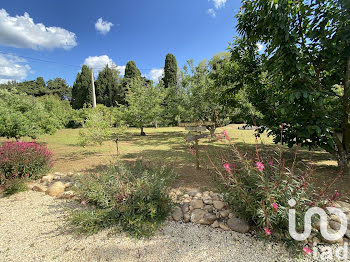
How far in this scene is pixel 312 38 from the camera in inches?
118

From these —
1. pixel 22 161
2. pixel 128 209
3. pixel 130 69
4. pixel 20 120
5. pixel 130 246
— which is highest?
pixel 130 69

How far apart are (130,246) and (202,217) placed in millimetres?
1017

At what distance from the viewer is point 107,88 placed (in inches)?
1042

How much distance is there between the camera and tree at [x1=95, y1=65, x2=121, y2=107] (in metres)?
25.6

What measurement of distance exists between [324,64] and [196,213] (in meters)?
3.66

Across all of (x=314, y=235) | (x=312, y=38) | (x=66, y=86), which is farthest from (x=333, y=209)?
(x=66, y=86)

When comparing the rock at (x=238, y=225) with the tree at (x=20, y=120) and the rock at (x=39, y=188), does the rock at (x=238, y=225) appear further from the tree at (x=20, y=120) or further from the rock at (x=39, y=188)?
the tree at (x=20, y=120)

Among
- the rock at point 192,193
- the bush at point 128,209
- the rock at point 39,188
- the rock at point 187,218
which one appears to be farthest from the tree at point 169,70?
the rock at point 187,218

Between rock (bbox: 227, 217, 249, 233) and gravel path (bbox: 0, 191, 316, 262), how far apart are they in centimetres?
7

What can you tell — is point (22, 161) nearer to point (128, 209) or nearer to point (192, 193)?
point (128, 209)

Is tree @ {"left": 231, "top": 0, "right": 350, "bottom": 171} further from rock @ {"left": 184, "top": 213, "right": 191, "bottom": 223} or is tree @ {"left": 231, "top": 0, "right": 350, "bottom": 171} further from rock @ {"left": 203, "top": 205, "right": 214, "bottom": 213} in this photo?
rock @ {"left": 184, "top": 213, "right": 191, "bottom": 223}

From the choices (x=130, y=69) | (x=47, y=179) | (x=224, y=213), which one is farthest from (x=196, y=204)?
(x=130, y=69)

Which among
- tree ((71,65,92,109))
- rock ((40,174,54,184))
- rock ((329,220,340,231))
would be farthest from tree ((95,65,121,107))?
rock ((329,220,340,231))

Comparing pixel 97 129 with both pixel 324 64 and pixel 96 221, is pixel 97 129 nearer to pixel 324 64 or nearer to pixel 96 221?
pixel 96 221
